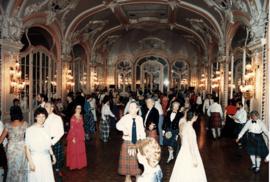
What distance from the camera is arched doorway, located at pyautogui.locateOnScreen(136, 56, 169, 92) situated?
2588cm

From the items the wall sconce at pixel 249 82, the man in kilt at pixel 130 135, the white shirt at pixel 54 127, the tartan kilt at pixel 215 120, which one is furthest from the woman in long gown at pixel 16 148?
the tartan kilt at pixel 215 120

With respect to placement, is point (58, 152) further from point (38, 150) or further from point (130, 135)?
point (38, 150)

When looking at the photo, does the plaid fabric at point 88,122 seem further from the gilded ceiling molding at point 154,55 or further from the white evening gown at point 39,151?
the gilded ceiling molding at point 154,55

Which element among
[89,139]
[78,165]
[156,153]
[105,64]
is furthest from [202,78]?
[156,153]

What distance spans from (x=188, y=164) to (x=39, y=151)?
240cm

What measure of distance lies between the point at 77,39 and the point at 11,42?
303 inches

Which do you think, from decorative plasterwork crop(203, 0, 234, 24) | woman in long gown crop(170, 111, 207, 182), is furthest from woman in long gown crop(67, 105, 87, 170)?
decorative plasterwork crop(203, 0, 234, 24)

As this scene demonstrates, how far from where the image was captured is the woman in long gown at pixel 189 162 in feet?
17.9

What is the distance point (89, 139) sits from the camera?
1127 cm

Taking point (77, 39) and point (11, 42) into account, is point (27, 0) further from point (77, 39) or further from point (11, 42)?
point (77, 39)

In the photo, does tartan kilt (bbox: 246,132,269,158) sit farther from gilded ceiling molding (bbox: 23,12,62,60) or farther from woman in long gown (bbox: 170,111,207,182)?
gilded ceiling molding (bbox: 23,12,62,60)

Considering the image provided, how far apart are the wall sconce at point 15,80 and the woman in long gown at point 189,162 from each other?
24.9ft

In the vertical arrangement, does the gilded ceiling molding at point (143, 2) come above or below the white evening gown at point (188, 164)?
above

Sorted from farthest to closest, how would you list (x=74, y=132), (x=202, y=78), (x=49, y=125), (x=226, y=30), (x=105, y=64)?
(x=105, y=64), (x=202, y=78), (x=226, y=30), (x=74, y=132), (x=49, y=125)
